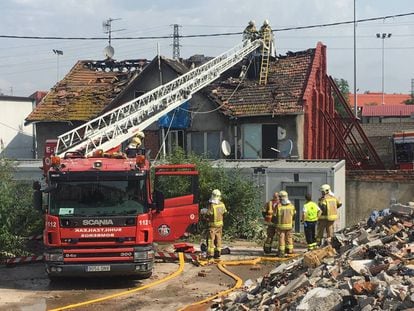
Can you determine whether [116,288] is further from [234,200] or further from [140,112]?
[140,112]

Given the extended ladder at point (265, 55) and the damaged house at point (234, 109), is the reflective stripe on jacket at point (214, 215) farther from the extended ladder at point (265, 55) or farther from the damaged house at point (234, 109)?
the extended ladder at point (265, 55)

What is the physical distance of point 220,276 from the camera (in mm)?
12906

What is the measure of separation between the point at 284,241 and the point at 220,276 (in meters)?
2.36

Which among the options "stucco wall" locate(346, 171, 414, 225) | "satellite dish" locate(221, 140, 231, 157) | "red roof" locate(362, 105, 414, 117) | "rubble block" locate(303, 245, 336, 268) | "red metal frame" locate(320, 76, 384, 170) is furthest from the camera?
"red roof" locate(362, 105, 414, 117)

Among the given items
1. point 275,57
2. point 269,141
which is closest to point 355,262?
point 269,141

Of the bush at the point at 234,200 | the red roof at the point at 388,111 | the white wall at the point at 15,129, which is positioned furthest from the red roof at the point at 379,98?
the bush at the point at 234,200

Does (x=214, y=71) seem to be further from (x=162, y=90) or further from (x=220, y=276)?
(x=220, y=276)

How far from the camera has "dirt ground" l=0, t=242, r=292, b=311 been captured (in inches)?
422

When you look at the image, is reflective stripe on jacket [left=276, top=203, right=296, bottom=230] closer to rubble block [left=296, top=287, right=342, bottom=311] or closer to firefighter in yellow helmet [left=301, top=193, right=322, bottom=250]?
firefighter in yellow helmet [left=301, top=193, right=322, bottom=250]

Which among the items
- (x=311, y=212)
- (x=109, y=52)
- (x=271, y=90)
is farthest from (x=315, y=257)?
(x=109, y=52)

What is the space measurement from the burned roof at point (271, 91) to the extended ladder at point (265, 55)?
277 mm

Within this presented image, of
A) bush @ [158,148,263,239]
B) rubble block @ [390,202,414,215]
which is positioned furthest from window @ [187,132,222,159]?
rubble block @ [390,202,414,215]

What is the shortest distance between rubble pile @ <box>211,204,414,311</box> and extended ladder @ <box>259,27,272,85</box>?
51.0 ft

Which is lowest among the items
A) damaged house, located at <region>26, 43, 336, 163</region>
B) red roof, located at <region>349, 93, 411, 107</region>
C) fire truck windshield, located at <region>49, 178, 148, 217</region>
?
fire truck windshield, located at <region>49, 178, 148, 217</region>
